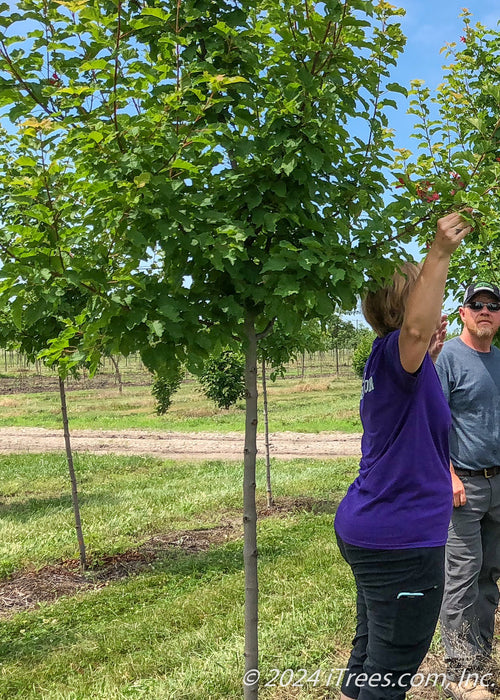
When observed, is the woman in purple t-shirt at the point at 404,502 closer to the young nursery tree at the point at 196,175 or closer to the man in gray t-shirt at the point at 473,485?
the young nursery tree at the point at 196,175

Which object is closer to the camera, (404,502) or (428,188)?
(404,502)

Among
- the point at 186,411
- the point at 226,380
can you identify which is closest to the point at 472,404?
the point at 226,380

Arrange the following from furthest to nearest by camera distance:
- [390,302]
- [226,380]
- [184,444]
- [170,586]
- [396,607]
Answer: [226,380]
[184,444]
[170,586]
[390,302]
[396,607]

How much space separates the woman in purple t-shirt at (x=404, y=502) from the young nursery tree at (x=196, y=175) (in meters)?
0.34

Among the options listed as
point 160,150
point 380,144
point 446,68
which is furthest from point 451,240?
point 446,68

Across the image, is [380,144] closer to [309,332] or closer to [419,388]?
[419,388]

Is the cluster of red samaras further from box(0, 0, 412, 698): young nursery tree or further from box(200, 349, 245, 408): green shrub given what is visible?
box(200, 349, 245, 408): green shrub

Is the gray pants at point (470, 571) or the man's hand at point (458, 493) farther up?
the man's hand at point (458, 493)

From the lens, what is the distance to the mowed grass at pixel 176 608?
3561mm

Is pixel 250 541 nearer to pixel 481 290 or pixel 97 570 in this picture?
pixel 481 290

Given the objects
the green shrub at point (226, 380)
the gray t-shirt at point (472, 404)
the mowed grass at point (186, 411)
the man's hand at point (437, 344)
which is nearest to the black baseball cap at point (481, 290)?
the gray t-shirt at point (472, 404)

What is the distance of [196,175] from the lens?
7.47 feet

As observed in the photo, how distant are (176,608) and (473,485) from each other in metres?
2.65

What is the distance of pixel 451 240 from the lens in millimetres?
1844
